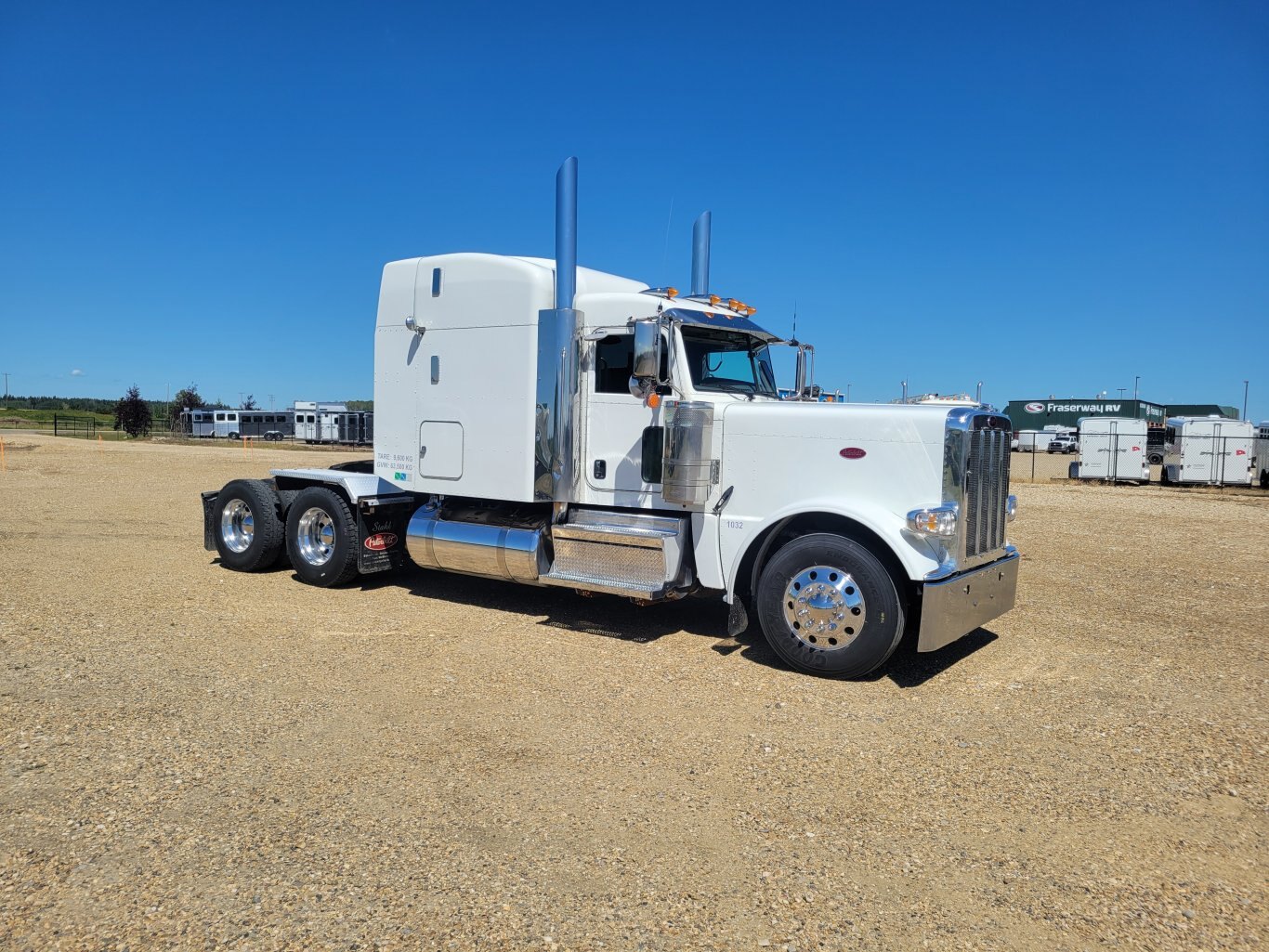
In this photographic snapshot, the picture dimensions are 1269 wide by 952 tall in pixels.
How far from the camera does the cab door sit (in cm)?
729

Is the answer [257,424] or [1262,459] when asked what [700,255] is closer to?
[1262,459]

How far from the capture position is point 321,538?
941cm

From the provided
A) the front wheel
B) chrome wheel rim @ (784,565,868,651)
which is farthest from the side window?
chrome wheel rim @ (784,565,868,651)

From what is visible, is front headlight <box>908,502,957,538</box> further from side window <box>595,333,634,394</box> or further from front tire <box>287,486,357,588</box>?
front tire <box>287,486,357,588</box>

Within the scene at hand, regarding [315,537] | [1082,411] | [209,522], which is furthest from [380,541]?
[1082,411]

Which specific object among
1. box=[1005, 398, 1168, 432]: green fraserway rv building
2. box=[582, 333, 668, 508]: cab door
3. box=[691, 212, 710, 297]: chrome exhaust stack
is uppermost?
box=[1005, 398, 1168, 432]: green fraserway rv building

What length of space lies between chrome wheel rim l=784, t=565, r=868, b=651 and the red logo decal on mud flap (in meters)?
4.64

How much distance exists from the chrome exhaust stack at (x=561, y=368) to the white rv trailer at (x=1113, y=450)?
2770cm

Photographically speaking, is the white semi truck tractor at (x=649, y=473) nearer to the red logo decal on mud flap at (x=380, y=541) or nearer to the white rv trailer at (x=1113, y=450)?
the red logo decal on mud flap at (x=380, y=541)

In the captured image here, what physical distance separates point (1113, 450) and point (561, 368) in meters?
29.0

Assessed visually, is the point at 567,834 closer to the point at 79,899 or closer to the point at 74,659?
the point at 79,899

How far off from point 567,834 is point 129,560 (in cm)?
884

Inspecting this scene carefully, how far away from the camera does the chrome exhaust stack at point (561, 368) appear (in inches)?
291

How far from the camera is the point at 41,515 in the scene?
1443 cm
